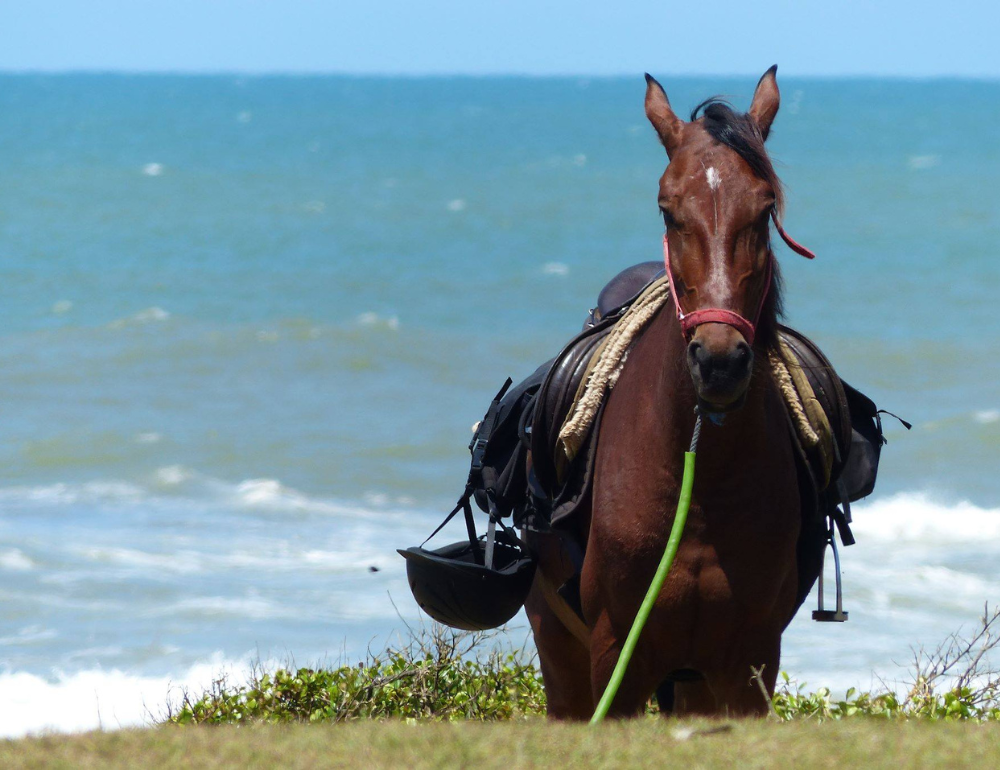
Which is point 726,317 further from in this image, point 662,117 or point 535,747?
point 535,747

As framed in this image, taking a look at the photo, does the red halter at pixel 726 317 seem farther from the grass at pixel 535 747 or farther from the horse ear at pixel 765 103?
the grass at pixel 535 747

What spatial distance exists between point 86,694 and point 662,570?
232 inches

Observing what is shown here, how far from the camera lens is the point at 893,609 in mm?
9820

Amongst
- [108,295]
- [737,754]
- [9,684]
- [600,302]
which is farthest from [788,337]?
[108,295]

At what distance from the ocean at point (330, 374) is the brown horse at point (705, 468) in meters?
1.51

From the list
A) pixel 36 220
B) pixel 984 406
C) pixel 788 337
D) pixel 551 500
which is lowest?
pixel 551 500

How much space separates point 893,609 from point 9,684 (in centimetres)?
596

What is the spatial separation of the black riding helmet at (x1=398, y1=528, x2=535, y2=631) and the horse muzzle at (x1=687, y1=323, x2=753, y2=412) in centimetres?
151

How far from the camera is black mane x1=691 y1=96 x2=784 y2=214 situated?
3320 millimetres

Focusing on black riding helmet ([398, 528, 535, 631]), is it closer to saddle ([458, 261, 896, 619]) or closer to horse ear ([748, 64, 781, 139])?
saddle ([458, 261, 896, 619])

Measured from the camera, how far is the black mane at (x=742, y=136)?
3320 millimetres

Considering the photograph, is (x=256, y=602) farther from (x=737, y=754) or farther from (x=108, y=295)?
(x=108, y=295)

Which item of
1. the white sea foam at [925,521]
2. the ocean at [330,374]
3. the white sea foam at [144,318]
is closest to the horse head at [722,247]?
the ocean at [330,374]

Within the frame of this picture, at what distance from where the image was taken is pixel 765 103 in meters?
3.65
